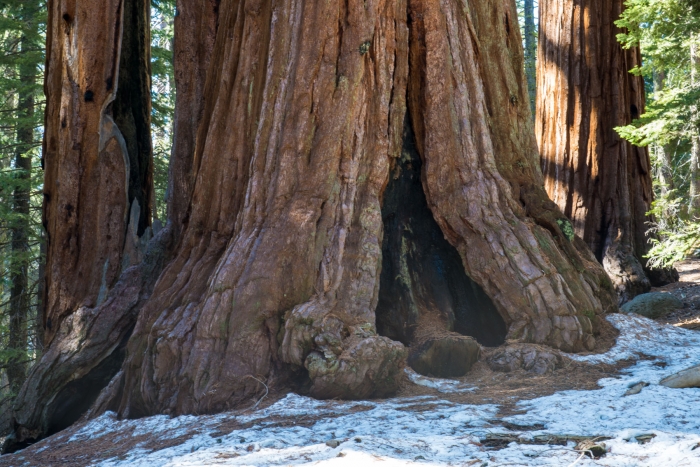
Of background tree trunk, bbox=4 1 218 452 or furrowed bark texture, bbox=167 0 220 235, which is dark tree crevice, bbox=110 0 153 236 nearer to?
background tree trunk, bbox=4 1 218 452

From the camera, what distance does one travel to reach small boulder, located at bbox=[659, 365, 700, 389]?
3.49 meters

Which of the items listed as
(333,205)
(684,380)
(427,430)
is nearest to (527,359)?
(684,380)

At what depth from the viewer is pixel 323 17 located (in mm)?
4648

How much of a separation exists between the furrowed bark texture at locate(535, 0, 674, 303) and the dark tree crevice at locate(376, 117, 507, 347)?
444 cm

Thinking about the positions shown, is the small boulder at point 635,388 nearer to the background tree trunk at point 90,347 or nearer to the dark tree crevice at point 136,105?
the background tree trunk at point 90,347

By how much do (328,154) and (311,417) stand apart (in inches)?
80.2

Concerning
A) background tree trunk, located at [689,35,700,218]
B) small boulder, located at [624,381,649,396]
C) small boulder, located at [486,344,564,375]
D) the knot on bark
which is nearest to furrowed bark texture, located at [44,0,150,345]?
the knot on bark

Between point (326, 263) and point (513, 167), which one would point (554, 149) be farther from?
point (326, 263)

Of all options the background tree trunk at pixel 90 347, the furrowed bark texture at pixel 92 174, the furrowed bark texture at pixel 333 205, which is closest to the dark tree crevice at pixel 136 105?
the furrowed bark texture at pixel 92 174

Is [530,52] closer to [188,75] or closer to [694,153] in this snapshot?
[694,153]

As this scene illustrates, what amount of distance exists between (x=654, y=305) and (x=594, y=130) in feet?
9.70

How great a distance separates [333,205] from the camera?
4.43 metres

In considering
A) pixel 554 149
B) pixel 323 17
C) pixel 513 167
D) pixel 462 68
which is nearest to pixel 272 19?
pixel 323 17

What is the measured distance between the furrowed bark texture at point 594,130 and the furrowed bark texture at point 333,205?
352 cm
